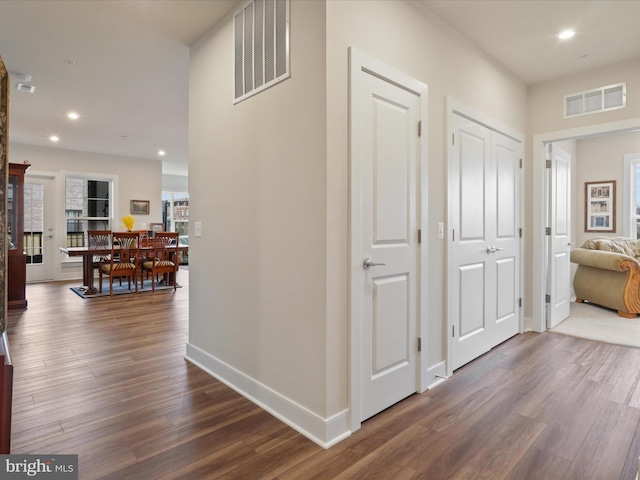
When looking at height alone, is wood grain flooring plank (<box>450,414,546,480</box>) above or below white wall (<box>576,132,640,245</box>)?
below

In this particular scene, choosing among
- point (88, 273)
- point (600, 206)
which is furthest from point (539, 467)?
point (88, 273)

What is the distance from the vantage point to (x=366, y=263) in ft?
6.69

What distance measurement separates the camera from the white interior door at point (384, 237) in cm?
200

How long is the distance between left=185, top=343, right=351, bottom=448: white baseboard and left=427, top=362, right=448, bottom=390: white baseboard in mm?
858

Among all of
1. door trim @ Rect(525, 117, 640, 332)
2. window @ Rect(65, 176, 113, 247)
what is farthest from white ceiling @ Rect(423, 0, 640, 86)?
window @ Rect(65, 176, 113, 247)

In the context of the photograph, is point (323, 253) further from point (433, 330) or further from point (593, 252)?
point (593, 252)

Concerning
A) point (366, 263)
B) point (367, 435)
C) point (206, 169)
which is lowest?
point (367, 435)

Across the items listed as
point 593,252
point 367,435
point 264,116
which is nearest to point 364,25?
point 264,116

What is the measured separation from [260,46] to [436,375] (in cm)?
258

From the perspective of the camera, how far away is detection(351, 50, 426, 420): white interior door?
6.57 feet

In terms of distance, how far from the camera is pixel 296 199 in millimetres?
2027

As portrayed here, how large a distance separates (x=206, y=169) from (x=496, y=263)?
2.75 metres

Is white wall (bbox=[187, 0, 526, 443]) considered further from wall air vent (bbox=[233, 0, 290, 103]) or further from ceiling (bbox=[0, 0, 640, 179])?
ceiling (bbox=[0, 0, 640, 179])

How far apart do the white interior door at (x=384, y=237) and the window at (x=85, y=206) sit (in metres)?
7.78
